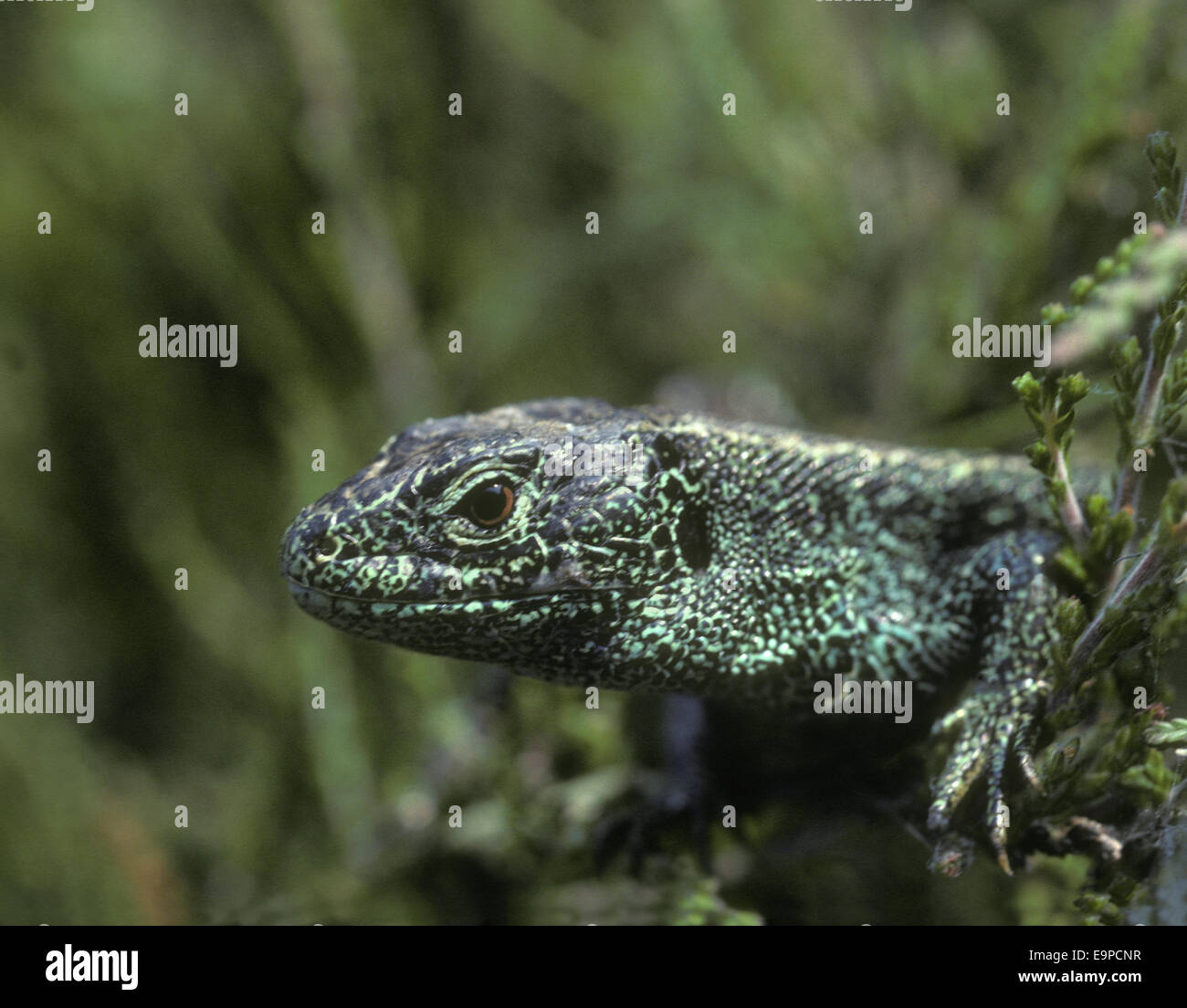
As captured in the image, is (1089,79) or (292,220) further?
(292,220)

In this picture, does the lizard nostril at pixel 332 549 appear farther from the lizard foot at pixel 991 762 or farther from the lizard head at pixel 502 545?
the lizard foot at pixel 991 762

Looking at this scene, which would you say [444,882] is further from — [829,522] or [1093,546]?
[1093,546]

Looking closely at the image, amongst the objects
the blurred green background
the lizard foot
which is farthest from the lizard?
the blurred green background

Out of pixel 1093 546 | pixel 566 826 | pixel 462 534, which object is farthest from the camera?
pixel 566 826

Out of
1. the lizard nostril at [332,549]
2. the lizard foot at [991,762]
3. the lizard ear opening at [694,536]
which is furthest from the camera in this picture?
the lizard ear opening at [694,536]

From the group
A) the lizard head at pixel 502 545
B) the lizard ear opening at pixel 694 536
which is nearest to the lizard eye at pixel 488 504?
the lizard head at pixel 502 545

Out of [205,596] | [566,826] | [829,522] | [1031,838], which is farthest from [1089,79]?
[205,596]

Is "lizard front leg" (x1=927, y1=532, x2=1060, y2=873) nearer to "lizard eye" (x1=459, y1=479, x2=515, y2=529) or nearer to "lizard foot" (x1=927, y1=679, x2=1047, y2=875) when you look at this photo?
"lizard foot" (x1=927, y1=679, x2=1047, y2=875)

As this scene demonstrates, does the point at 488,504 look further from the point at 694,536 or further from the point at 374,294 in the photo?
the point at 374,294
